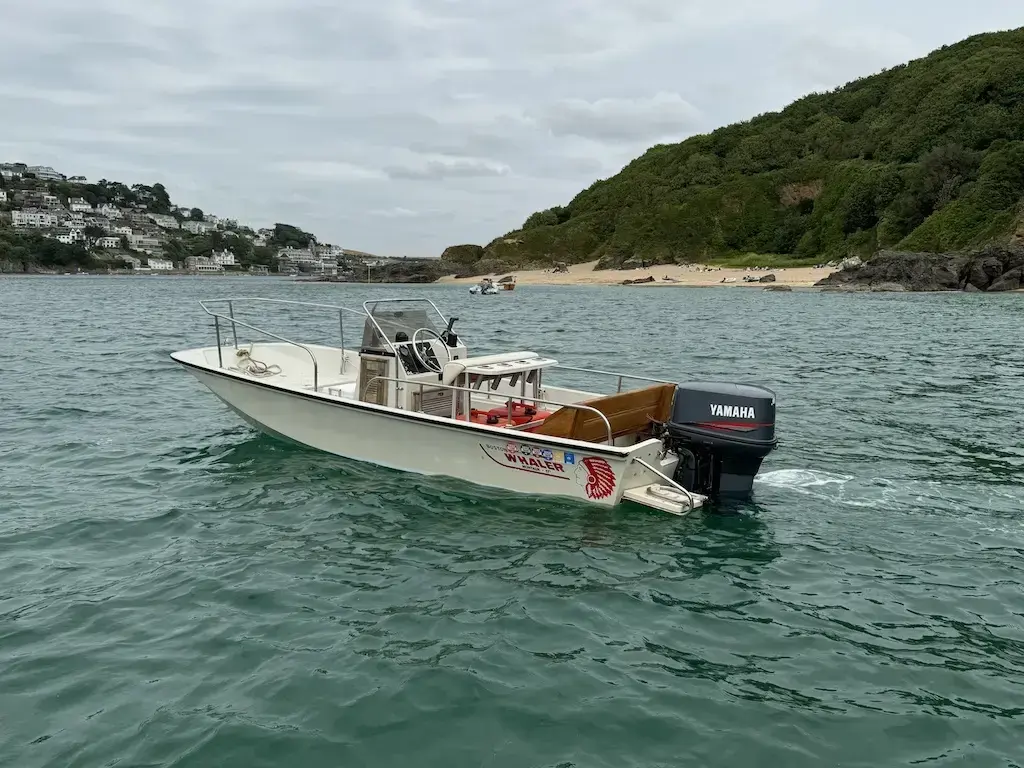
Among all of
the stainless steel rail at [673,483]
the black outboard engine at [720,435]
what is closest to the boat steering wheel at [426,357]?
the stainless steel rail at [673,483]

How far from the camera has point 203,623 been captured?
7.26 m

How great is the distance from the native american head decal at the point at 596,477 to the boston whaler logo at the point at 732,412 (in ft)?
5.20

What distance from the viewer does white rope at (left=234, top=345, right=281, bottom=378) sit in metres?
15.2

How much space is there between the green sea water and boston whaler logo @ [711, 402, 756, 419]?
127 cm

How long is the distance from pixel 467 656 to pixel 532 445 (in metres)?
4.06

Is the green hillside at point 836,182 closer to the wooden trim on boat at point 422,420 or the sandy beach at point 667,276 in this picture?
the sandy beach at point 667,276

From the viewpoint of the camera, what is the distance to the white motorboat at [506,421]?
10.1 metres

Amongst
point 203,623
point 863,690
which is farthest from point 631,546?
point 203,623

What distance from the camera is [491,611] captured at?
24.7 ft

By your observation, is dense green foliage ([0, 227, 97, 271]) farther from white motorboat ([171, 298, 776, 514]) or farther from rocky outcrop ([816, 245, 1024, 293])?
white motorboat ([171, 298, 776, 514])

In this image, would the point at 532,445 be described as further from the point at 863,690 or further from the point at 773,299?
the point at 773,299

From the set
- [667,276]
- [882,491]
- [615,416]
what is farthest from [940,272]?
[615,416]

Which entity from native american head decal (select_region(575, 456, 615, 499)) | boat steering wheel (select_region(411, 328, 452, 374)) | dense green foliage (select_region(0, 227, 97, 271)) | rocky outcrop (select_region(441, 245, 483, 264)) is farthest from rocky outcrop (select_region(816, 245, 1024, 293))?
dense green foliage (select_region(0, 227, 97, 271))

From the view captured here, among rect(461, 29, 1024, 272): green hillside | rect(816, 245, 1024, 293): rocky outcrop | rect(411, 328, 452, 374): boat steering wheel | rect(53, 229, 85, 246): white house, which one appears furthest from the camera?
rect(53, 229, 85, 246): white house
